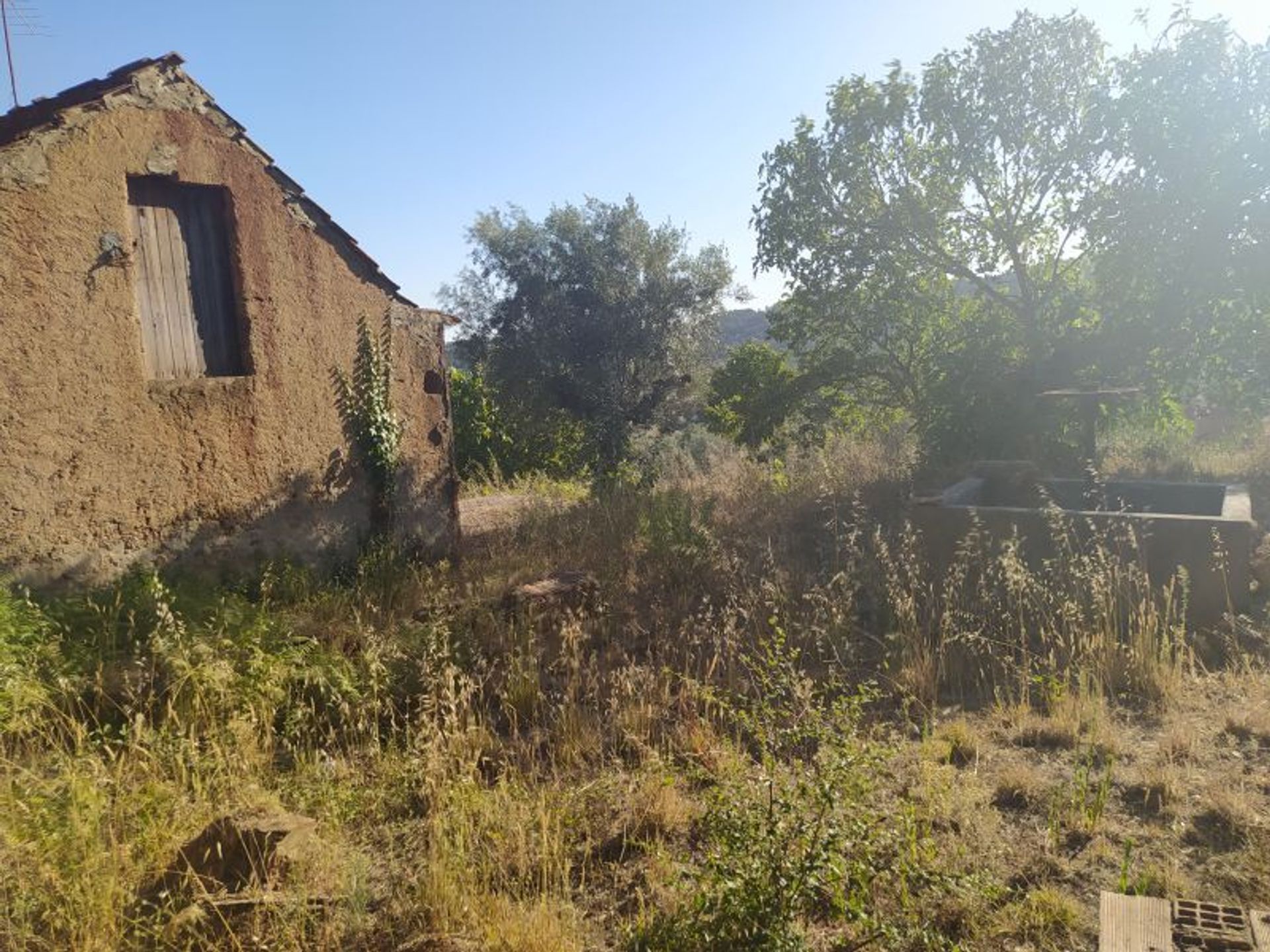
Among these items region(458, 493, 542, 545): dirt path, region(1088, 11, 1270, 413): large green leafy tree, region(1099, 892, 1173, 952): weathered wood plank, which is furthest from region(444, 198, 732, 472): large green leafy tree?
region(1099, 892, 1173, 952): weathered wood plank

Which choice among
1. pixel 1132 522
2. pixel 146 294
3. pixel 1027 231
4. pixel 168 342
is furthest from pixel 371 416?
pixel 1027 231

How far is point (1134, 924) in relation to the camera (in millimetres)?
2543

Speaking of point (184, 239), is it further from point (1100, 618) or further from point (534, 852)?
point (1100, 618)

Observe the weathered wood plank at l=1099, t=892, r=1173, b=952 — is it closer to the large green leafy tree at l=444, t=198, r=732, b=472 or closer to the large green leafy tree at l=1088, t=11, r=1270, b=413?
the large green leafy tree at l=1088, t=11, r=1270, b=413

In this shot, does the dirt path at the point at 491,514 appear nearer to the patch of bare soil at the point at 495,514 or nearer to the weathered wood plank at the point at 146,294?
the patch of bare soil at the point at 495,514

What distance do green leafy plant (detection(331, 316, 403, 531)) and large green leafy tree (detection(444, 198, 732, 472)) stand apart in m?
10.1

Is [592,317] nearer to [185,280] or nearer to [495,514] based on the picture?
[495,514]

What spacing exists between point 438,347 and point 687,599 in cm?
370

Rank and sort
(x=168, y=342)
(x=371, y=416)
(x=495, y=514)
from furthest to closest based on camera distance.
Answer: (x=495, y=514) → (x=371, y=416) → (x=168, y=342)

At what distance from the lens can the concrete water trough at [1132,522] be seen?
5.60m

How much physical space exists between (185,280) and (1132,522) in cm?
735

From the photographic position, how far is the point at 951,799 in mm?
3541

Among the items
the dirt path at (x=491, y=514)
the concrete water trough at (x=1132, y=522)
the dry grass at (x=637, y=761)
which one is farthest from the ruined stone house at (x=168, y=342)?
the concrete water trough at (x=1132, y=522)

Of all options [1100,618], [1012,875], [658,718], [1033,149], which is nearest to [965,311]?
[1033,149]
